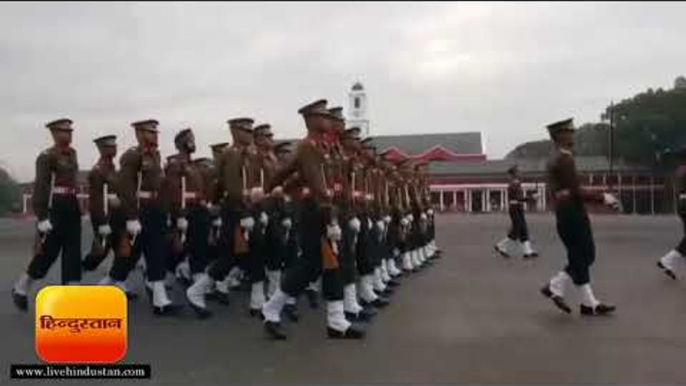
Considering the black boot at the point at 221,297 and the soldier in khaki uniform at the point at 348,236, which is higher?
the soldier in khaki uniform at the point at 348,236

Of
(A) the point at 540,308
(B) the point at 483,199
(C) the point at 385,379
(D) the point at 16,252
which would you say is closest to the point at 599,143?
(B) the point at 483,199

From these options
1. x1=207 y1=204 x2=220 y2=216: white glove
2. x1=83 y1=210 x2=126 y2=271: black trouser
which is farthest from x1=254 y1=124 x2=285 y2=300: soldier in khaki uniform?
x1=83 y1=210 x2=126 y2=271: black trouser

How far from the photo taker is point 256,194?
8688mm

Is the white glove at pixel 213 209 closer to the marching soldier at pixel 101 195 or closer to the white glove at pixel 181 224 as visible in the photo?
the white glove at pixel 181 224

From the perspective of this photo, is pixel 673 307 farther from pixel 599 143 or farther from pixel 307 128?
pixel 599 143

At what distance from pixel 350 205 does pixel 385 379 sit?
3.15m

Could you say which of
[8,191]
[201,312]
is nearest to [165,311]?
[201,312]

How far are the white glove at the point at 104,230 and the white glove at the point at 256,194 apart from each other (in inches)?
75.9

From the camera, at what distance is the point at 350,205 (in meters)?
8.49

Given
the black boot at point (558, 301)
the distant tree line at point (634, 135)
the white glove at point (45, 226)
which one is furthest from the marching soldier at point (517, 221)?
the distant tree line at point (634, 135)

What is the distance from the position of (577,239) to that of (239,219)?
154 inches

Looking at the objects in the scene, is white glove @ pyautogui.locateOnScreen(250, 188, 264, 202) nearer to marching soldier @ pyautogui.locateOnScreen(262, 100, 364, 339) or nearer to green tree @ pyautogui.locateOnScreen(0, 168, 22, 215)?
marching soldier @ pyautogui.locateOnScreen(262, 100, 364, 339)

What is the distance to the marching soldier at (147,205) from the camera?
8.78m

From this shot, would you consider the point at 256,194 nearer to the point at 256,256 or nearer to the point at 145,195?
the point at 256,256
